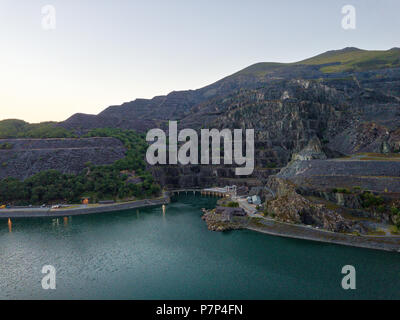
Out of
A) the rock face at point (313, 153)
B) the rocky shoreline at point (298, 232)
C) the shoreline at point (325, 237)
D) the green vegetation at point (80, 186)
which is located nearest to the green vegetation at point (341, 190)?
the rocky shoreline at point (298, 232)

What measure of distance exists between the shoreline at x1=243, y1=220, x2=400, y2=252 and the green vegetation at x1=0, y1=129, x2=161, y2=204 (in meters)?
45.9

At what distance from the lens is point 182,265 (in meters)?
45.8

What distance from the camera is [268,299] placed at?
35062 mm

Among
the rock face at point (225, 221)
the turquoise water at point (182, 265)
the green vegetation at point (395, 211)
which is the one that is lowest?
the turquoise water at point (182, 265)

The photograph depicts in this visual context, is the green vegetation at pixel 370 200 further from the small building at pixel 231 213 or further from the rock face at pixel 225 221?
the small building at pixel 231 213

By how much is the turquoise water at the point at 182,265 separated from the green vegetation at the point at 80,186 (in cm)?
2220

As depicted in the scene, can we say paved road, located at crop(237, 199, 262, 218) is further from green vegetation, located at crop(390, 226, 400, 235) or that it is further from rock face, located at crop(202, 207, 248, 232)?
green vegetation, located at crop(390, 226, 400, 235)

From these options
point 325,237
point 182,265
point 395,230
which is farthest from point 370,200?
point 182,265

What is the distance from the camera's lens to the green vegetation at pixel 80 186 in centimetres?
8775

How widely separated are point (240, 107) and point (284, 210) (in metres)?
98.3

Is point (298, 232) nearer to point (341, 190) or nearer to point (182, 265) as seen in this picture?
point (341, 190)

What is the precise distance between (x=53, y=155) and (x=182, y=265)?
8118cm

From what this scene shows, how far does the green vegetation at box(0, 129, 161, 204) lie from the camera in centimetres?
8775

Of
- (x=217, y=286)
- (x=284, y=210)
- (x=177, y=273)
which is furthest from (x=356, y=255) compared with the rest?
(x=177, y=273)
